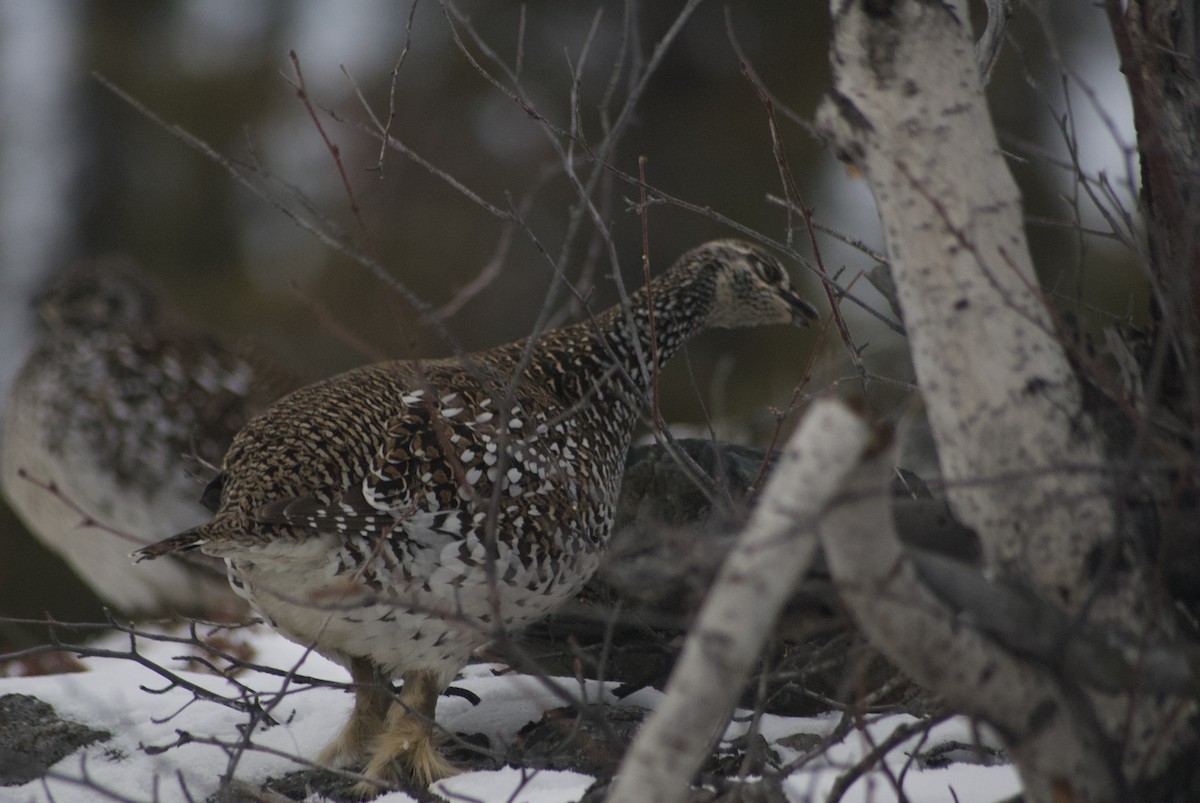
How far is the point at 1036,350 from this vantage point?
1808mm

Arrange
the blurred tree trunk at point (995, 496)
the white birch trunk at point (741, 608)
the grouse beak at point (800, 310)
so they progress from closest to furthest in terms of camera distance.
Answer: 1. the white birch trunk at point (741, 608)
2. the blurred tree trunk at point (995, 496)
3. the grouse beak at point (800, 310)

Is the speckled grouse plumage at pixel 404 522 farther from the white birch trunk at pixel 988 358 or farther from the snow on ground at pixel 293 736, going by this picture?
the white birch trunk at pixel 988 358

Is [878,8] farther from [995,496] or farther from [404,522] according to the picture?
[404,522]

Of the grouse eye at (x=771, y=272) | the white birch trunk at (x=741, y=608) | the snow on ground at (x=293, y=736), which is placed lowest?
the snow on ground at (x=293, y=736)

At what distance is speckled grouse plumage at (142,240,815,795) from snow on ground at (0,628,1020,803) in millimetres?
218

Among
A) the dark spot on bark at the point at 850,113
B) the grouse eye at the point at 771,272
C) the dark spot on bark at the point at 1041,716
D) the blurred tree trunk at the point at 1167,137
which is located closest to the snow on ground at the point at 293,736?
the dark spot on bark at the point at 1041,716

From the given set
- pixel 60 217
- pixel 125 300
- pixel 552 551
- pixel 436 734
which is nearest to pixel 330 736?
pixel 436 734

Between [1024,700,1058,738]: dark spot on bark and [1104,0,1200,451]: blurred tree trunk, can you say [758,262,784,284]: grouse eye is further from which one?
[1024,700,1058,738]: dark spot on bark

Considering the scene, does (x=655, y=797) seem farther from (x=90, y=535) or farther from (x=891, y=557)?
(x=90, y=535)

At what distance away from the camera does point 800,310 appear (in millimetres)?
4359

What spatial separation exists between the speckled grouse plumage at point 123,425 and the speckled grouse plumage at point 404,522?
225 cm

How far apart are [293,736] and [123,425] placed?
106 inches

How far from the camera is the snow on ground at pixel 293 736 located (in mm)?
2619

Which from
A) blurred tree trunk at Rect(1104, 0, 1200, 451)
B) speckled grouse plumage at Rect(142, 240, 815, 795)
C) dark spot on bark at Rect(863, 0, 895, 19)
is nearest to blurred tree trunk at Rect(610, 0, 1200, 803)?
dark spot on bark at Rect(863, 0, 895, 19)
